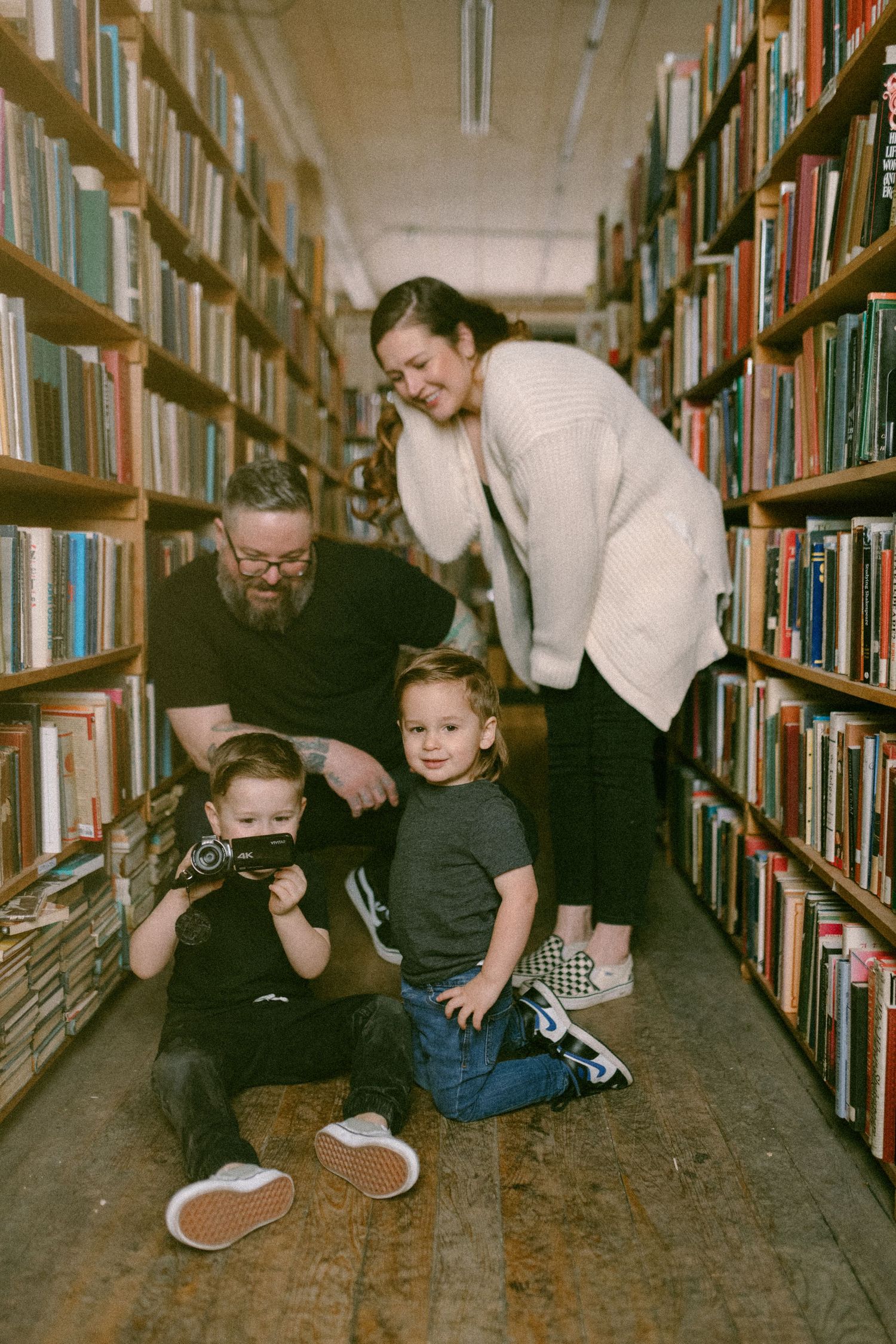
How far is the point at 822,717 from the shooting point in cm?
159

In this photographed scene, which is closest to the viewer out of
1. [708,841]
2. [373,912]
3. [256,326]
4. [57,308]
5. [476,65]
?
[57,308]

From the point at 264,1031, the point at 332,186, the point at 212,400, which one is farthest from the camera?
the point at 332,186

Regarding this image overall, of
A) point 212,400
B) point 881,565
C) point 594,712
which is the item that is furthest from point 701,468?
point 212,400

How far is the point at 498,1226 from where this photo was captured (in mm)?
1141

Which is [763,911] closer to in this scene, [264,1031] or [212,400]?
[264,1031]

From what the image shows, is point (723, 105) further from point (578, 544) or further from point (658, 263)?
point (578, 544)

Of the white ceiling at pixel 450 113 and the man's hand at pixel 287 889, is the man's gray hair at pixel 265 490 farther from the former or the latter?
the white ceiling at pixel 450 113

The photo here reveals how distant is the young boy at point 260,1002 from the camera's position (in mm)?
1266

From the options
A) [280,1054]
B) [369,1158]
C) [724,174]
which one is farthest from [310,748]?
[724,174]

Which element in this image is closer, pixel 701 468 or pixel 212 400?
pixel 701 468

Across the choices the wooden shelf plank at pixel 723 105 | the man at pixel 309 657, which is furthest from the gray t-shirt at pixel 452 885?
the wooden shelf plank at pixel 723 105

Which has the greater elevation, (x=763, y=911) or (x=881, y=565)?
(x=881, y=565)

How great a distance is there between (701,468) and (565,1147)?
5.27ft

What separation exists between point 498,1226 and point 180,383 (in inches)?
82.4
